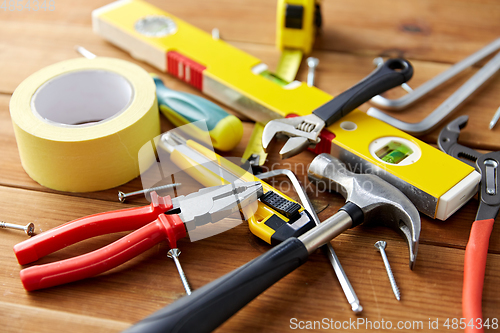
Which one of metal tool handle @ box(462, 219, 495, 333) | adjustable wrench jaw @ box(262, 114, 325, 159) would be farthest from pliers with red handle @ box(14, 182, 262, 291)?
metal tool handle @ box(462, 219, 495, 333)

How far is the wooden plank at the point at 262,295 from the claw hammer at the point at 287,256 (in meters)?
0.05

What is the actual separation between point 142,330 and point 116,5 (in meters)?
1.03

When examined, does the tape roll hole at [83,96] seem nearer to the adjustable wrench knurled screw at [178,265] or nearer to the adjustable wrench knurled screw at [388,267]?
the adjustable wrench knurled screw at [178,265]

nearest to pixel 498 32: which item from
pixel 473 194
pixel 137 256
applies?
pixel 473 194

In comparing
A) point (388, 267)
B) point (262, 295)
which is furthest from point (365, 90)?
point (262, 295)

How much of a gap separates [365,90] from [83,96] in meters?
0.60

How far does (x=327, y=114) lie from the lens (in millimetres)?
1004

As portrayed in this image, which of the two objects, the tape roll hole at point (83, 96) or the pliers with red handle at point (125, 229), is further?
the tape roll hole at point (83, 96)

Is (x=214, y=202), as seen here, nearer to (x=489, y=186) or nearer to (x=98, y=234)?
(x=98, y=234)

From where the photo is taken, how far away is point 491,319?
2.47 feet

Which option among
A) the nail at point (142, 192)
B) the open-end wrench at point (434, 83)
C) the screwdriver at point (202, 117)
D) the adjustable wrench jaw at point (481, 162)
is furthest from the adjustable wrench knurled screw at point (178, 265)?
the open-end wrench at point (434, 83)

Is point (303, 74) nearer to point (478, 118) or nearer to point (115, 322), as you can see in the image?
point (478, 118)

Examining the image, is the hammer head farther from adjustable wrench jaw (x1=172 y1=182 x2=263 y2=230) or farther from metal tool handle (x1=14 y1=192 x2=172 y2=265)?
metal tool handle (x1=14 y1=192 x2=172 y2=265)

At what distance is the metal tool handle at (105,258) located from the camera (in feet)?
2.47
